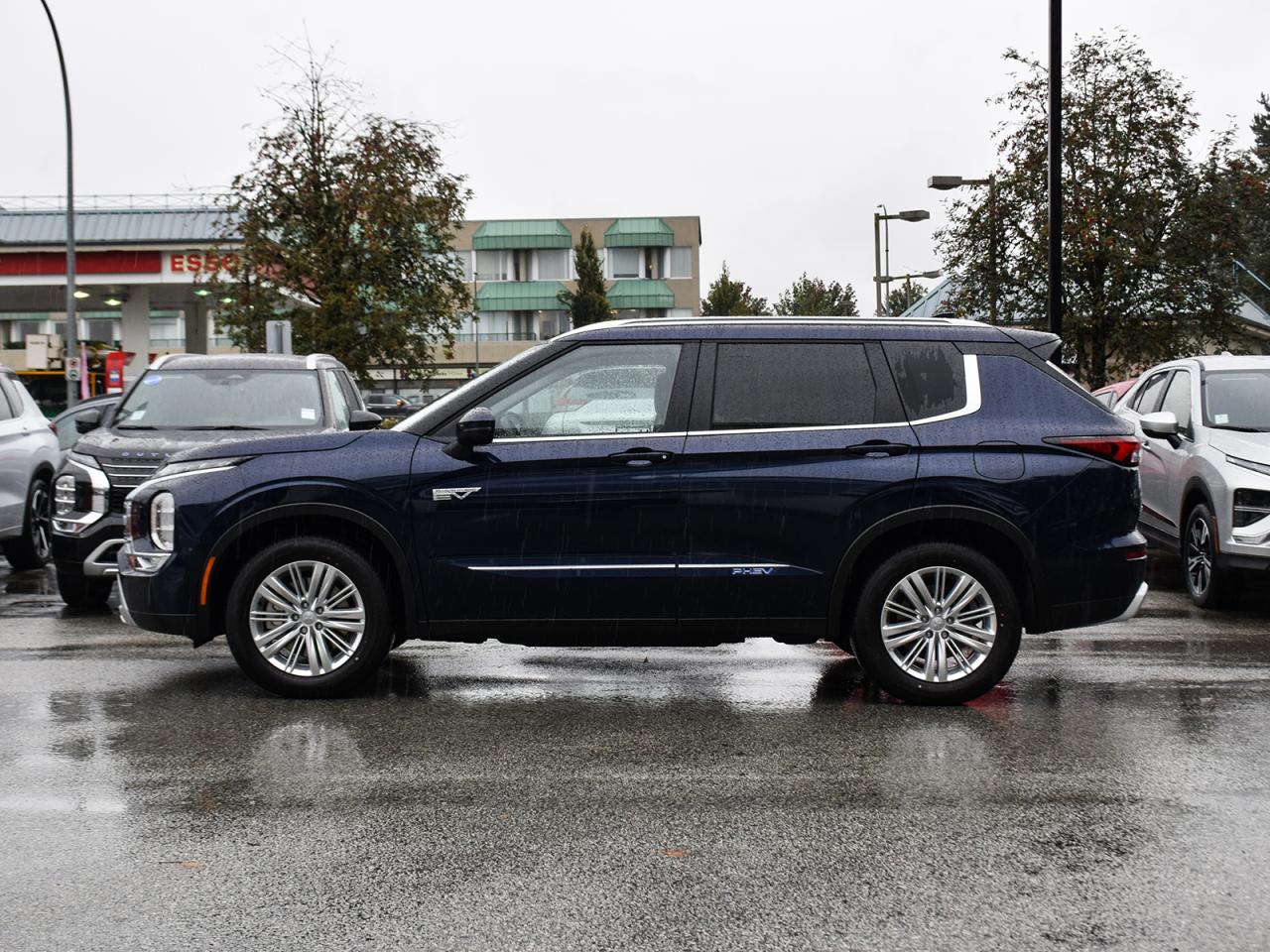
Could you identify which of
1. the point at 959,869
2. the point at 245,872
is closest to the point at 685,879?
the point at 959,869

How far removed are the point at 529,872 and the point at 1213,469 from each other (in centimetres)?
746

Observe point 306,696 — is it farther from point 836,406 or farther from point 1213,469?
point 1213,469

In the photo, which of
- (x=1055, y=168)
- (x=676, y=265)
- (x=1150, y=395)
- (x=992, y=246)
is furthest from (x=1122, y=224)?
(x=676, y=265)

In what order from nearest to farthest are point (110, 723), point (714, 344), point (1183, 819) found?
1. point (1183, 819)
2. point (110, 723)
3. point (714, 344)

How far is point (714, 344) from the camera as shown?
696cm

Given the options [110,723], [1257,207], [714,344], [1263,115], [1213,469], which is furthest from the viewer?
[1263,115]

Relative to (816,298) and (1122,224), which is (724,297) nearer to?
(816,298)

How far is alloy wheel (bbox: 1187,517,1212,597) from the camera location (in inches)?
407

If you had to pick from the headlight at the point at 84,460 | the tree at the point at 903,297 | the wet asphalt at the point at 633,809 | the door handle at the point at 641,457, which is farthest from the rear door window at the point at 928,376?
the tree at the point at 903,297

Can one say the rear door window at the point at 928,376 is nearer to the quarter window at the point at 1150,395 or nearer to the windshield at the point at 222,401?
the windshield at the point at 222,401

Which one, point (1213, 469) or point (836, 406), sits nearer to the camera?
point (836, 406)

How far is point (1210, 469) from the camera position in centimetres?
1026

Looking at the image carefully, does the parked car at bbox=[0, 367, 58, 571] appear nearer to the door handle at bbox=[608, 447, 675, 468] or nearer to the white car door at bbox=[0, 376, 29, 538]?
the white car door at bbox=[0, 376, 29, 538]

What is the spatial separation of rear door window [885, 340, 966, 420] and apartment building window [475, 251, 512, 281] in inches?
3471
